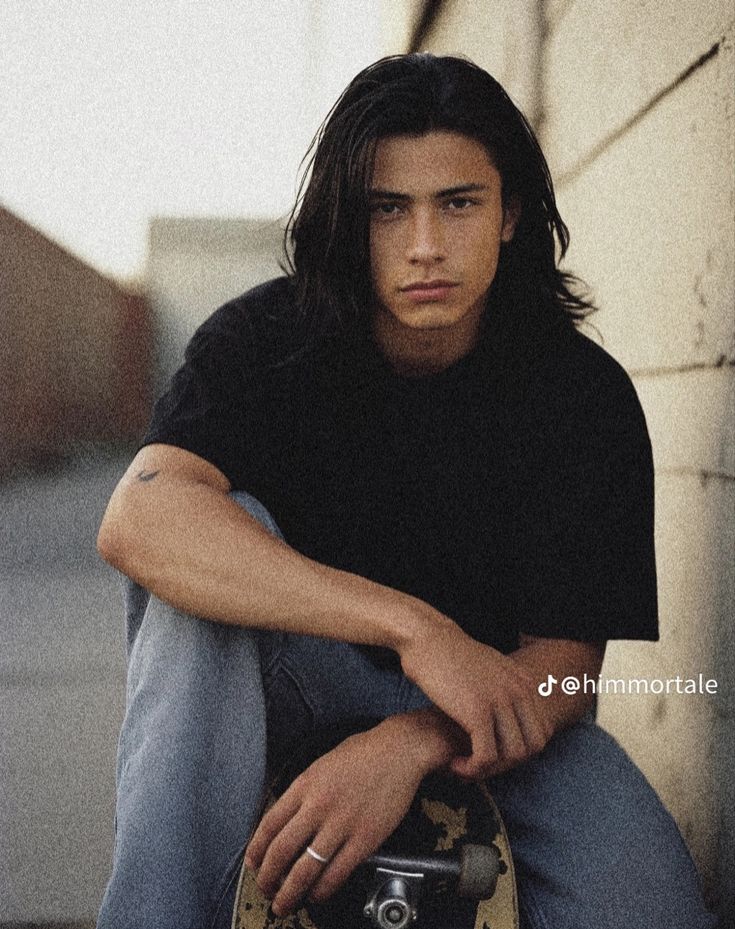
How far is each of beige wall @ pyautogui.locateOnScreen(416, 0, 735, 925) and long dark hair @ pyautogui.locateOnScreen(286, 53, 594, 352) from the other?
0.22 m

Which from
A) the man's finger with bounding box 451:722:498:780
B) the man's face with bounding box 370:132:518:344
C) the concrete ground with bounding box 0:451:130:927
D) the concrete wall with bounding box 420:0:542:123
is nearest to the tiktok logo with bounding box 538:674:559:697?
the man's finger with bounding box 451:722:498:780

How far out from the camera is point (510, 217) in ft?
5.95

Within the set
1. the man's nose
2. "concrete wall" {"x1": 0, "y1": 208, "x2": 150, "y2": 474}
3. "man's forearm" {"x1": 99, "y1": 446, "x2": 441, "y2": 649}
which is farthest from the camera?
"concrete wall" {"x1": 0, "y1": 208, "x2": 150, "y2": 474}

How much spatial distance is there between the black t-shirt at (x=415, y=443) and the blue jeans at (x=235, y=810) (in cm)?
21

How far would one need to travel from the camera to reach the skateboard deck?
1.15 metres

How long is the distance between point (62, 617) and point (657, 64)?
2597 millimetres

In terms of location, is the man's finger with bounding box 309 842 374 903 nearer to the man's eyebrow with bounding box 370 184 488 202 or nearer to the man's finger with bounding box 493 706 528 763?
the man's finger with bounding box 493 706 528 763

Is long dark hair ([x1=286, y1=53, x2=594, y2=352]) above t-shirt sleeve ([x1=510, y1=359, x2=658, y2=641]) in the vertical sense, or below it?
above

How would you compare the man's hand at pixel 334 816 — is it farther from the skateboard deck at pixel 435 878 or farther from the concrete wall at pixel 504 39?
the concrete wall at pixel 504 39

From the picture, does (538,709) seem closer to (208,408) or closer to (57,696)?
(208,408)

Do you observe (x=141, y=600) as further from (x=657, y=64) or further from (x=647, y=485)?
(x=657, y=64)

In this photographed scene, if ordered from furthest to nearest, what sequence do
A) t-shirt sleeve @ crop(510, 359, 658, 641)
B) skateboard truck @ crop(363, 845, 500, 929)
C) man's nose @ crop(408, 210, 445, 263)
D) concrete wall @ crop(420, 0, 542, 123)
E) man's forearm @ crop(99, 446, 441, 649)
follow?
concrete wall @ crop(420, 0, 542, 123)
man's nose @ crop(408, 210, 445, 263)
t-shirt sleeve @ crop(510, 359, 658, 641)
man's forearm @ crop(99, 446, 441, 649)
skateboard truck @ crop(363, 845, 500, 929)

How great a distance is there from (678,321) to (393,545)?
2.18ft

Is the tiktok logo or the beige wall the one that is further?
the beige wall
